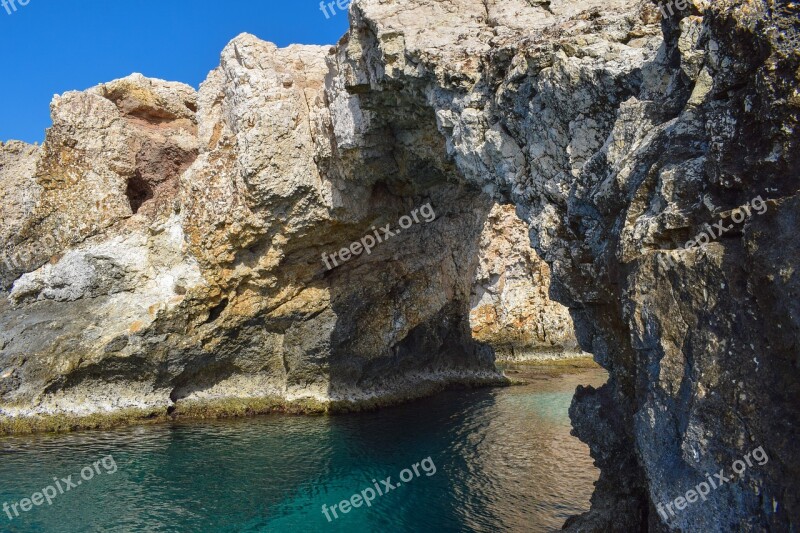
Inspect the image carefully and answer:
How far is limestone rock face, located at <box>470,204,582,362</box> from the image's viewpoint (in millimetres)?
38969

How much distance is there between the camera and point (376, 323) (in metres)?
24.8

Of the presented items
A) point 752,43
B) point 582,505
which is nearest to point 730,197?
point 752,43

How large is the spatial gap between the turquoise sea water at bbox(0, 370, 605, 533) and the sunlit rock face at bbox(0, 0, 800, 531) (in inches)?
107

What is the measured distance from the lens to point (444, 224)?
25.7 metres

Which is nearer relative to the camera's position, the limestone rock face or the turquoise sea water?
the turquoise sea water

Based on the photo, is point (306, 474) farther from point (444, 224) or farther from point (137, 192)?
point (137, 192)

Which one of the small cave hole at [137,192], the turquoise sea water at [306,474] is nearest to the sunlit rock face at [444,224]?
the small cave hole at [137,192]

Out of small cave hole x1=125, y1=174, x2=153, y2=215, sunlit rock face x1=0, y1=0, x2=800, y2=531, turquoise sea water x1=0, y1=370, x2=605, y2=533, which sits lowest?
turquoise sea water x1=0, y1=370, x2=605, y2=533

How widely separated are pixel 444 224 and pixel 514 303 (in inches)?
631

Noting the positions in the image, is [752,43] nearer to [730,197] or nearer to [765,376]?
[730,197]

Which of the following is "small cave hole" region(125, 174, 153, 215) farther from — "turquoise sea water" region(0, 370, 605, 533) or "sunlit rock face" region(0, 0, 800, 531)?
"turquoise sea water" region(0, 370, 605, 533)

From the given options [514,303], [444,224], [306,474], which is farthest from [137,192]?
[514,303]

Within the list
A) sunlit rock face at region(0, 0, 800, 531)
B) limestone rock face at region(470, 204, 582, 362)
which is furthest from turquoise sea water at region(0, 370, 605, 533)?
limestone rock face at region(470, 204, 582, 362)

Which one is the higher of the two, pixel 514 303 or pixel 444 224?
pixel 444 224
